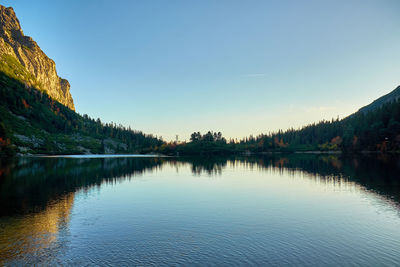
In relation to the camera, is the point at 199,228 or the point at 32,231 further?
the point at 199,228

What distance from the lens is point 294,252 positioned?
849 inches

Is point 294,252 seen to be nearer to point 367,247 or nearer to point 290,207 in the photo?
point 367,247

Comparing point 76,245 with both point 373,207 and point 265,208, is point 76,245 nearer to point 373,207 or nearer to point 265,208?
point 265,208

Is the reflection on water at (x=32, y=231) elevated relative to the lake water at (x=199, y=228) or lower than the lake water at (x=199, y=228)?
elevated

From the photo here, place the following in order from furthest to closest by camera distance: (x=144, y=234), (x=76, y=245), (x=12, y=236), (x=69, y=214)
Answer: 1. (x=69, y=214)
2. (x=144, y=234)
3. (x=12, y=236)
4. (x=76, y=245)

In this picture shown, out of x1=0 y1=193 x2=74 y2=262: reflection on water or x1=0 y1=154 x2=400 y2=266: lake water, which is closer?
x1=0 y1=154 x2=400 y2=266: lake water

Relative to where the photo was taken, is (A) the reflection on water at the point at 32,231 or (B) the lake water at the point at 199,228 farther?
(A) the reflection on water at the point at 32,231

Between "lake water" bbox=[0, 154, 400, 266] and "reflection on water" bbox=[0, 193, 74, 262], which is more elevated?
"reflection on water" bbox=[0, 193, 74, 262]

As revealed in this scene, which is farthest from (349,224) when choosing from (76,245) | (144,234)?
(76,245)

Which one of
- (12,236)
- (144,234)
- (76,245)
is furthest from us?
(144,234)

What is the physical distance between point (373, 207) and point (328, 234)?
1704 cm

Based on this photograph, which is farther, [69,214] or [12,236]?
[69,214]

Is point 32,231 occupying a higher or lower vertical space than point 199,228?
higher

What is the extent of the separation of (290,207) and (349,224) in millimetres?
9646
